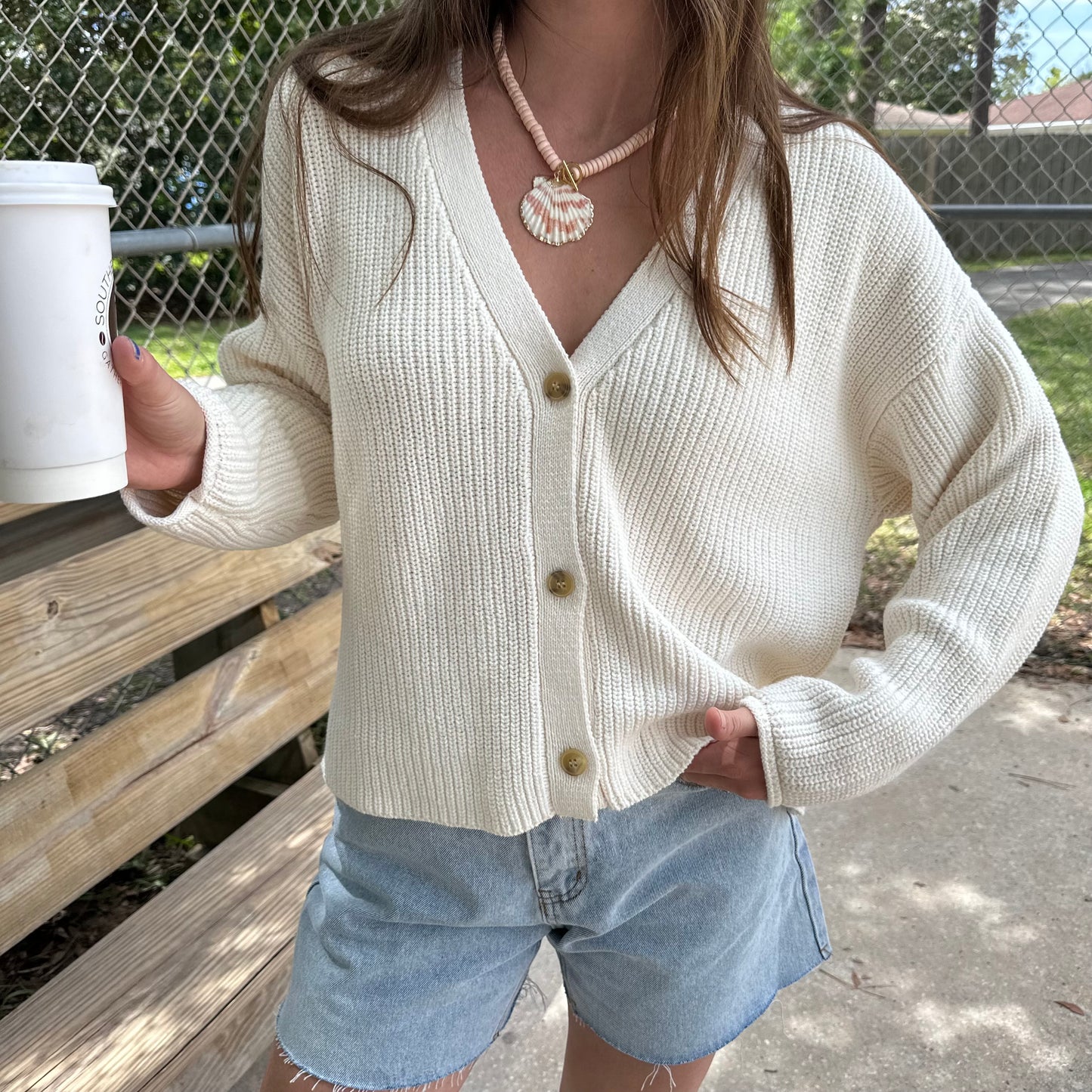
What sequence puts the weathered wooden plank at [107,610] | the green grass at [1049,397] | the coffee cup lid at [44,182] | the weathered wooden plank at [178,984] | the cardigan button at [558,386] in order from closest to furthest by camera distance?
1. the coffee cup lid at [44,182]
2. the cardigan button at [558,386]
3. the weathered wooden plank at [178,984]
4. the weathered wooden plank at [107,610]
5. the green grass at [1049,397]

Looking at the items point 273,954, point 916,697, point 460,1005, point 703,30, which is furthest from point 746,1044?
point 703,30

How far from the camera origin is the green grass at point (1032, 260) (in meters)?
4.05

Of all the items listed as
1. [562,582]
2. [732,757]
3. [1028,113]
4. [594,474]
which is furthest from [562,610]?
[1028,113]

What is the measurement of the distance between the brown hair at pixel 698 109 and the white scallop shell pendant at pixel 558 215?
0.26 feet

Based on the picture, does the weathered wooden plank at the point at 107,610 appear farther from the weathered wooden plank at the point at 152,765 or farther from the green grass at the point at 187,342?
the green grass at the point at 187,342

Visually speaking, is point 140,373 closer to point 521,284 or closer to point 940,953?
point 521,284

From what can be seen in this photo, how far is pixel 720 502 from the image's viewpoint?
125cm

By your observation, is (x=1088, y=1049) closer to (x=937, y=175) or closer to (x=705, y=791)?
(x=705, y=791)

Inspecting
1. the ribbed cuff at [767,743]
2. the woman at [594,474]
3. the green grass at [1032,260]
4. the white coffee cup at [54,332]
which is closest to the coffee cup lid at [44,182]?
the white coffee cup at [54,332]

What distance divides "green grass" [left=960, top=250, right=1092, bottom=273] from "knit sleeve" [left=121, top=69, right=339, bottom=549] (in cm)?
335

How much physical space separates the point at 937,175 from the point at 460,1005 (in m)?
3.93

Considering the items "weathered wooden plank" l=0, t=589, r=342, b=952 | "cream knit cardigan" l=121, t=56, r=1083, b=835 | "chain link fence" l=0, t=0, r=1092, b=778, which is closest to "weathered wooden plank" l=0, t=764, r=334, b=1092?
"weathered wooden plank" l=0, t=589, r=342, b=952

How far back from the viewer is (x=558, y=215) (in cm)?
125

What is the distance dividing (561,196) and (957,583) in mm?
593
